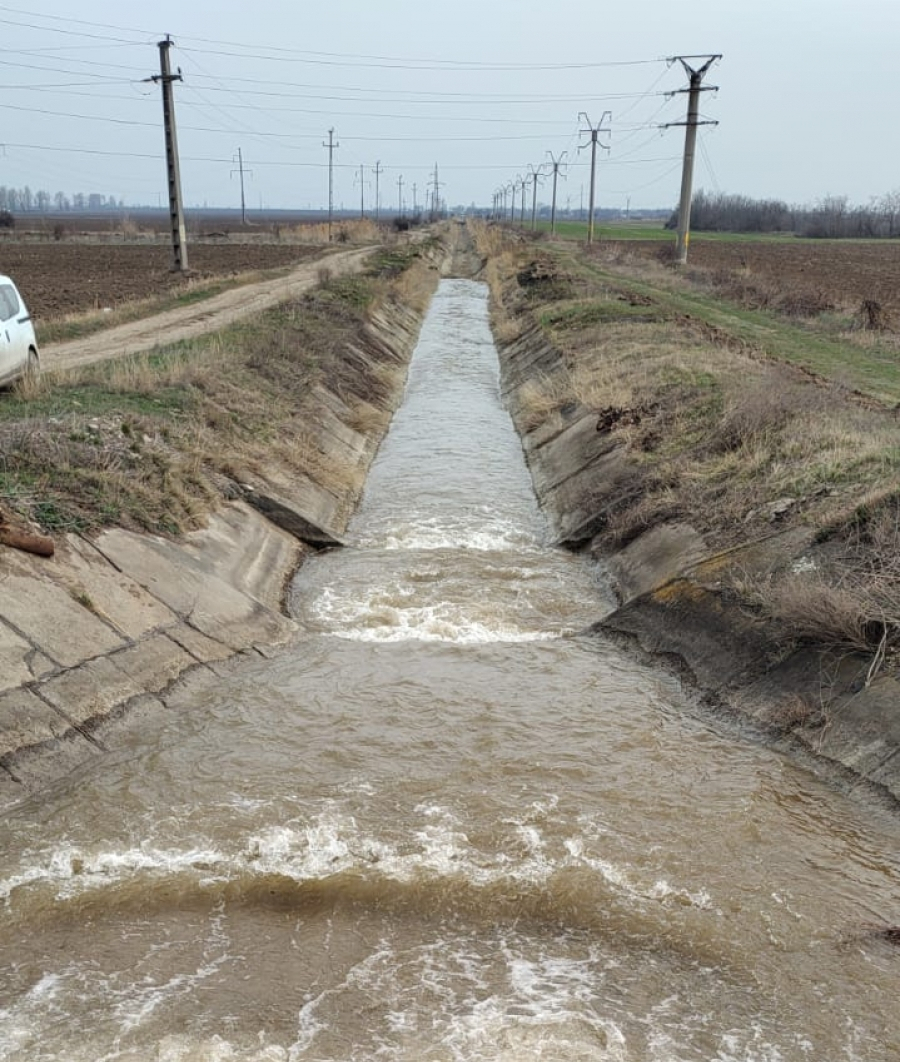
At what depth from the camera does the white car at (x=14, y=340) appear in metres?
15.4

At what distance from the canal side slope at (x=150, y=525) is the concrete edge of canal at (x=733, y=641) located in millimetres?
4461

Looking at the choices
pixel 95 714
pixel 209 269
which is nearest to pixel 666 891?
pixel 95 714

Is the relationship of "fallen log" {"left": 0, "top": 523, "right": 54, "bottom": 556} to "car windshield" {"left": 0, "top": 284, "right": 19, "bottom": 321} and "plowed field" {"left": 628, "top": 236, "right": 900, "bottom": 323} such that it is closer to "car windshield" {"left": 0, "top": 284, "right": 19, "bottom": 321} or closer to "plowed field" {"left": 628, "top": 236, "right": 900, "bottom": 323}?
"car windshield" {"left": 0, "top": 284, "right": 19, "bottom": 321}

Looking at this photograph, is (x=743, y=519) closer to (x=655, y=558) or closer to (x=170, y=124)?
(x=655, y=558)

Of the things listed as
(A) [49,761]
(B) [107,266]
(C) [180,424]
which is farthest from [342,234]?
(A) [49,761]

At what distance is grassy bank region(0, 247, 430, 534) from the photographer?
38.4 ft

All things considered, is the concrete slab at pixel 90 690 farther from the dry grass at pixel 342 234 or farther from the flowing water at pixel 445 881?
the dry grass at pixel 342 234

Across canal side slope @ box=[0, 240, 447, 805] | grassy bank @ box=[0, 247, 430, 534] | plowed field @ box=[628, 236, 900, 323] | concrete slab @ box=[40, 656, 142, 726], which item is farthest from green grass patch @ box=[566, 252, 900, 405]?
concrete slab @ box=[40, 656, 142, 726]

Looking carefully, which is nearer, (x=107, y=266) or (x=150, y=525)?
(x=150, y=525)

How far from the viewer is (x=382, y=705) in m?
9.70

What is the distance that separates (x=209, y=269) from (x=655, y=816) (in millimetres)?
46810

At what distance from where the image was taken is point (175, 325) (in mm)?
26859

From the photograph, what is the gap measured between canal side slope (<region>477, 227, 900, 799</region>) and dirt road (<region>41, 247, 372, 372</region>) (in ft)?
31.8

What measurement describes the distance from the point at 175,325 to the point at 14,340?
37.4 ft
